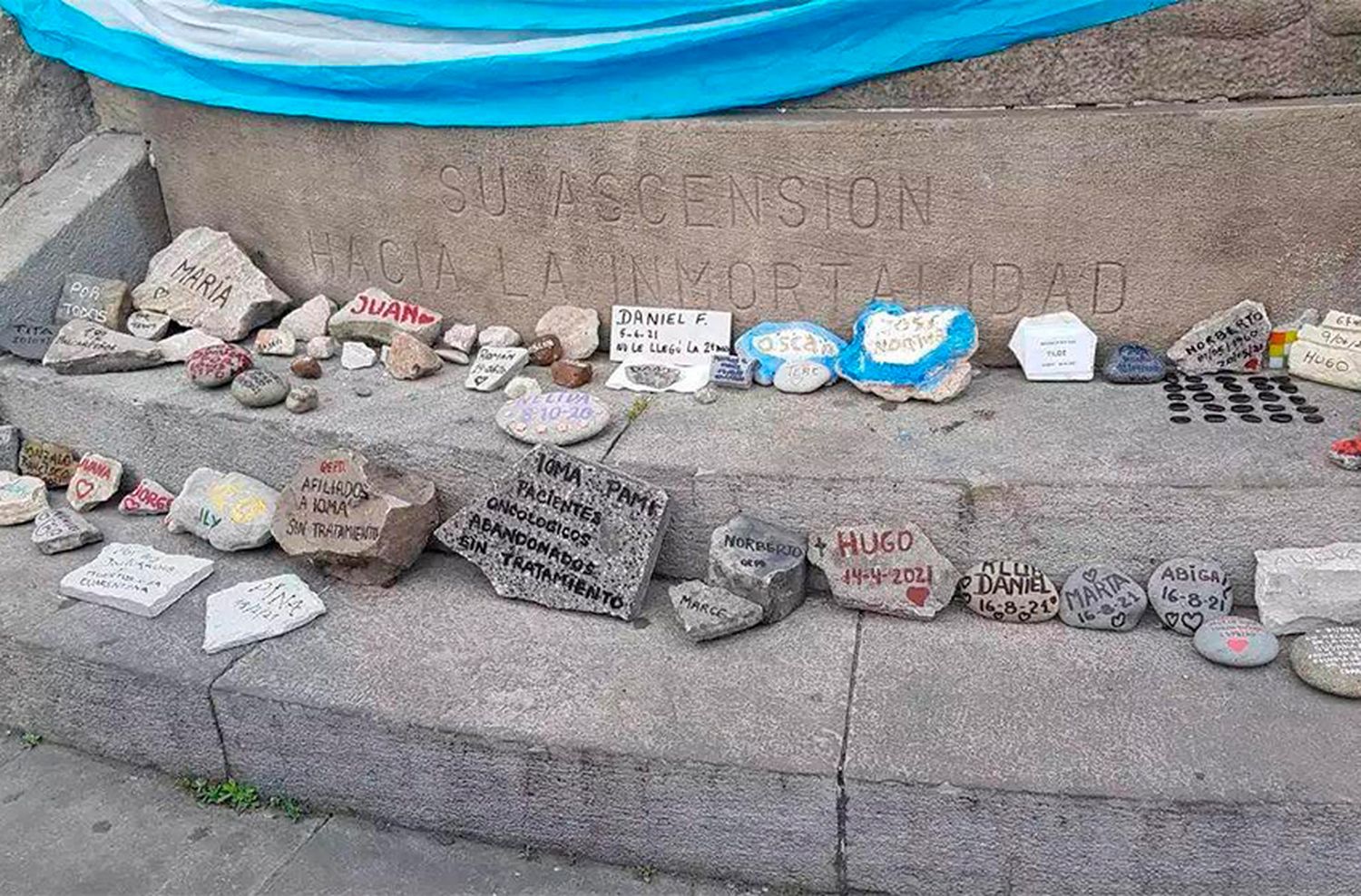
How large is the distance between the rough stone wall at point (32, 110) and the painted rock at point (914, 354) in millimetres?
2570

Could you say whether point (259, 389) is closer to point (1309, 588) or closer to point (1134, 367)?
point (1134, 367)

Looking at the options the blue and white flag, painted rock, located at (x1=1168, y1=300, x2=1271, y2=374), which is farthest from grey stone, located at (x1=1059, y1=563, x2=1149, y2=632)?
the blue and white flag

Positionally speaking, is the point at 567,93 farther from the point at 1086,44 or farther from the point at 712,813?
the point at 712,813

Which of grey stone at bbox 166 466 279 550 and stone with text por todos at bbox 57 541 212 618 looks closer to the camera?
stone with text por todos at bbox 57 541 212 618

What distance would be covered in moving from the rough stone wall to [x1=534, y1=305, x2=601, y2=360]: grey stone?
175 centimetres

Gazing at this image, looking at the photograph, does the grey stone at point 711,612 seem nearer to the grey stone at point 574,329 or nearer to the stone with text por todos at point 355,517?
the stone with text por todos at point 355,517

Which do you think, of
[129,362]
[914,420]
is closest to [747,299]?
[914,420]

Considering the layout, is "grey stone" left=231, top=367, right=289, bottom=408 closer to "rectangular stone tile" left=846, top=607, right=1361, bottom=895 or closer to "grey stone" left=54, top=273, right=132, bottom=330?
"grey stone" left=54, top=273, right=132, bottom=330

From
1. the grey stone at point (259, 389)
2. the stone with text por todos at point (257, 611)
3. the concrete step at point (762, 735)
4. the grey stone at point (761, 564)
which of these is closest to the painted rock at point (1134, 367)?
the concrete step at point (762, 735)

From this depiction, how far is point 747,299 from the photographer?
335cm

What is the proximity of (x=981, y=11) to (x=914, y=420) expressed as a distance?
37.8 inches

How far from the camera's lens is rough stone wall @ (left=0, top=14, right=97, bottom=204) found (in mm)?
3842

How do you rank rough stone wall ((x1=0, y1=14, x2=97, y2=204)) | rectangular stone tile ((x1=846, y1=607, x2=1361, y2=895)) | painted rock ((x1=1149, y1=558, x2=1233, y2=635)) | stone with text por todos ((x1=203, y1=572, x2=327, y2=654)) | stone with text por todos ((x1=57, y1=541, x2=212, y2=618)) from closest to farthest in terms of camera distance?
rectangular stone tile ((x1=846, y1=607, x2=1361, y2=895)), painted rock ((x1=1149, y1=558, x2=1233, y2=635)), stone with text por todos ((x1=203, y1=572, x2=327, y2=654)), stone with text por todos ((x1=57, y1=541, x2=212, y2=618)), rough stone wall ((x1=0, y1=14, x2=97, y2=204))

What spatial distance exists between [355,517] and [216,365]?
30.7 inches
